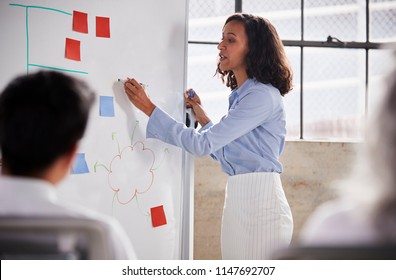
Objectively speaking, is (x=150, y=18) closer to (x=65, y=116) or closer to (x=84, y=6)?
(x=84, y=6)

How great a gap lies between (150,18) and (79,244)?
1259 millimetres

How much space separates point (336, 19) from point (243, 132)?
142 cm

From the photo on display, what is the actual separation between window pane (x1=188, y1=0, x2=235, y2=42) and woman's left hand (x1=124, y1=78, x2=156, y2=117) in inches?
45.1

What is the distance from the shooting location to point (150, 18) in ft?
6.31

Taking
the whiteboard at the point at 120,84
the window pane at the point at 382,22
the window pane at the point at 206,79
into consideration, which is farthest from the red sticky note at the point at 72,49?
the window pane at the point at 382,22

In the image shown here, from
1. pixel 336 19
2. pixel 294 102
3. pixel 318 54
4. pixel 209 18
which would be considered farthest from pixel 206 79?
pixel 336 19

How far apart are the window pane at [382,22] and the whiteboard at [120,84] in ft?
4.52

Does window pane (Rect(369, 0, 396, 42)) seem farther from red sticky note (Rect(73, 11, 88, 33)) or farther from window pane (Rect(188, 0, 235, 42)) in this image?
red sticky note (Rect(73, 11, 88, 33))

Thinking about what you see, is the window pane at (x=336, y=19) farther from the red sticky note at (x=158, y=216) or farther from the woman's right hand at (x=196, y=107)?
the red sticky note at (x=158, y=216)

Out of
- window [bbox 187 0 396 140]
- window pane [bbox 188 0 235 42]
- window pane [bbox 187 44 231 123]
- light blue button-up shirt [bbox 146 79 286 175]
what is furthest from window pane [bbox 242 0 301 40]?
light blue button-up shirt [bbox 146 79 286 175]

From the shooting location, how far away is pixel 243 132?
1.86 metres

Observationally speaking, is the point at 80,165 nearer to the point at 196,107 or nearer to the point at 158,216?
the point at 158,216

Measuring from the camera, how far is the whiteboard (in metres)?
1.62
